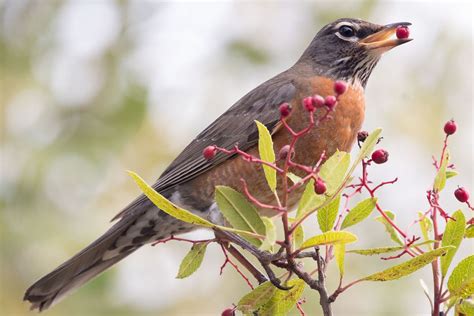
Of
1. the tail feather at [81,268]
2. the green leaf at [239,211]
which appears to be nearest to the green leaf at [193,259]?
the green leaf at [239,211]

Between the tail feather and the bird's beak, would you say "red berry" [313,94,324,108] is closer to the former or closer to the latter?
the bird's beak

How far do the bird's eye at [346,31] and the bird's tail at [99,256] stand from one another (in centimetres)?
141

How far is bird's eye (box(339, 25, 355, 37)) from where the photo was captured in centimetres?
420

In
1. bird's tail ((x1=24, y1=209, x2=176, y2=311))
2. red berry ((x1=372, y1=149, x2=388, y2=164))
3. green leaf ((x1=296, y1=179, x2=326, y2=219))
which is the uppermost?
bird's tail ((x1=24, y1=209, x2=176, y2=311))

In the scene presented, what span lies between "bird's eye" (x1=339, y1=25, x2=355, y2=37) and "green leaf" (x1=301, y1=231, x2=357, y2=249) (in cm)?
230

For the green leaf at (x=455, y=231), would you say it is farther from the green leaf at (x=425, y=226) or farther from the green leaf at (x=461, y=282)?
the green leaf at (x=425, y=226)

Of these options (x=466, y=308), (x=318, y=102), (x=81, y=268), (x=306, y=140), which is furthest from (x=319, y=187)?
(x=81, y=268)

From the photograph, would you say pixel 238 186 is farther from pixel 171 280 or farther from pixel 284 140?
pixel 171 280

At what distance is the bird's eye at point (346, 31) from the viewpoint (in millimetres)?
4200

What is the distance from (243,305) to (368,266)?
2630 mm

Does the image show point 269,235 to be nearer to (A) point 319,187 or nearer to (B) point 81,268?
(A) point 319,187

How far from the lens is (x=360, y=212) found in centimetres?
240

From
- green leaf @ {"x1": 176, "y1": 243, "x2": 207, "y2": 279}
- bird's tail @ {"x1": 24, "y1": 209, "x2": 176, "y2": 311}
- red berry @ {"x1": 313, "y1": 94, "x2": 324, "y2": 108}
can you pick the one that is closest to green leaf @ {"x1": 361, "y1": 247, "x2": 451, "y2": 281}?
red berry @ {"x1": 313, "y1": 94, "x2": 324, "y2": 108}

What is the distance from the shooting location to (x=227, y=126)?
14.0 ft
